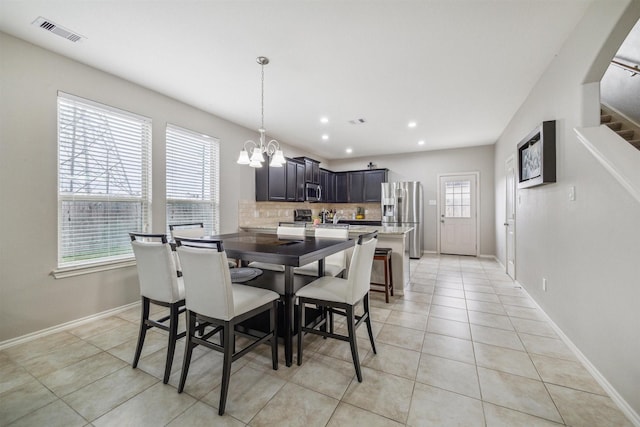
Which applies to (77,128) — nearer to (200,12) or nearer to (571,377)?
(200,12)

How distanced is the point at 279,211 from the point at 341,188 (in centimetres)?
226

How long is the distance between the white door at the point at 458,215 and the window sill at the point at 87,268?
640 centimetres

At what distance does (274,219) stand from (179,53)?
3.54 m

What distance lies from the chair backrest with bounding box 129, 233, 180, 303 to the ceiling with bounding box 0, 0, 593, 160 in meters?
1.77

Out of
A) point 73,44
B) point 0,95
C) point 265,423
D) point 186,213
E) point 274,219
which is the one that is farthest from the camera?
point 274,219

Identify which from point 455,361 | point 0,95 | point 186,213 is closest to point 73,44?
point 0,95

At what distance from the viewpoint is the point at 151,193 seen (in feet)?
10.8

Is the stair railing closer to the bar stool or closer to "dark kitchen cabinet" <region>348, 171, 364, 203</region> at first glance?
the bar stool

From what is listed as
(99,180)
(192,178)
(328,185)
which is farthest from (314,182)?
(99,180)

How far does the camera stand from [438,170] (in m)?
6.64

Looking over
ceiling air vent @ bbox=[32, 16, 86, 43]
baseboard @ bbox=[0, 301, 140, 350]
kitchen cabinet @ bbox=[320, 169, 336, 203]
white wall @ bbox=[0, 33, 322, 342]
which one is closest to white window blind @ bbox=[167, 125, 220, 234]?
white wall @ bbox=[0, 33, 322, 342]

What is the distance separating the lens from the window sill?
2.54 m

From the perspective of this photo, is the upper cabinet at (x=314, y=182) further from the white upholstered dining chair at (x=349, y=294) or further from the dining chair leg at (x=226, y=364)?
the dining chair leg at (x=226, y=364)

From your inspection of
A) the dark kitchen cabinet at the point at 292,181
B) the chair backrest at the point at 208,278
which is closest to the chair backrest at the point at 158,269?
the chair backrest at the point at 208,278
